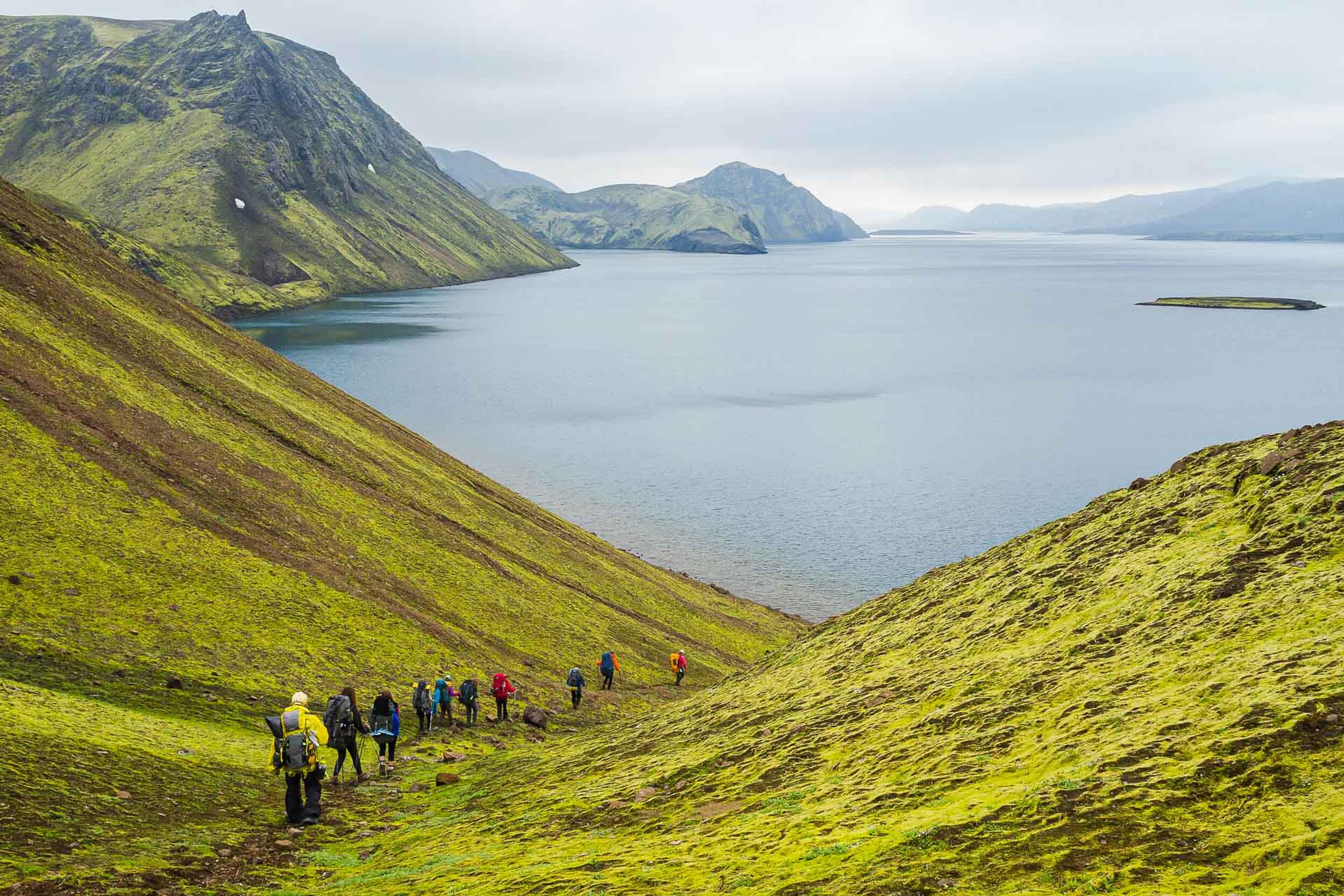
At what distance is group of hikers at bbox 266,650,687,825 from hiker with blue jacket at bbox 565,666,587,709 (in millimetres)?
33

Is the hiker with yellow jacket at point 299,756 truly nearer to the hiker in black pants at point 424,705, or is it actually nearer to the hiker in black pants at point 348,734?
the hiker in black pants at point 348,734

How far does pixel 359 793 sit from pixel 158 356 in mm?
37006

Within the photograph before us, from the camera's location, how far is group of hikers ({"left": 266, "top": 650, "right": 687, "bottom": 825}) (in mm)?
20172

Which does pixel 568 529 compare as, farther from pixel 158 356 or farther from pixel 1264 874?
pixel 1264 874

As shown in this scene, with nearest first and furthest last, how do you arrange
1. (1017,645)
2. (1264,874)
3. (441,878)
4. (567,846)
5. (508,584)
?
(1264,874) → (441,878) → (567,846) → (1017,645) → (508,584)

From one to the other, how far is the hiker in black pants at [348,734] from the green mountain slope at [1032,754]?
7.46 ft

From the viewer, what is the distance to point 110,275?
56.9 meters

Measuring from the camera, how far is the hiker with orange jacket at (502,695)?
32875mm

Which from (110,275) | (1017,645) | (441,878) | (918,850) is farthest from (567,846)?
(110,275)

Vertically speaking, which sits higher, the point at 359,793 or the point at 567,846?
the point at 567,846

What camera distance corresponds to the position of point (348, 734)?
78.3ft

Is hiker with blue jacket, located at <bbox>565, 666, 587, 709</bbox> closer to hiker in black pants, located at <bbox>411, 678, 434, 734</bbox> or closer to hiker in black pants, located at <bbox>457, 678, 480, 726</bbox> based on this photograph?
hiker in black pants, located at <bbox>457, 678, 480, 726</bbox>

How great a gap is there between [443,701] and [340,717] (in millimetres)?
8320

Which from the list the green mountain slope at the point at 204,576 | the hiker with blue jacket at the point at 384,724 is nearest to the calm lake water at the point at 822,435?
the green mountain slope at the point at 204,576
